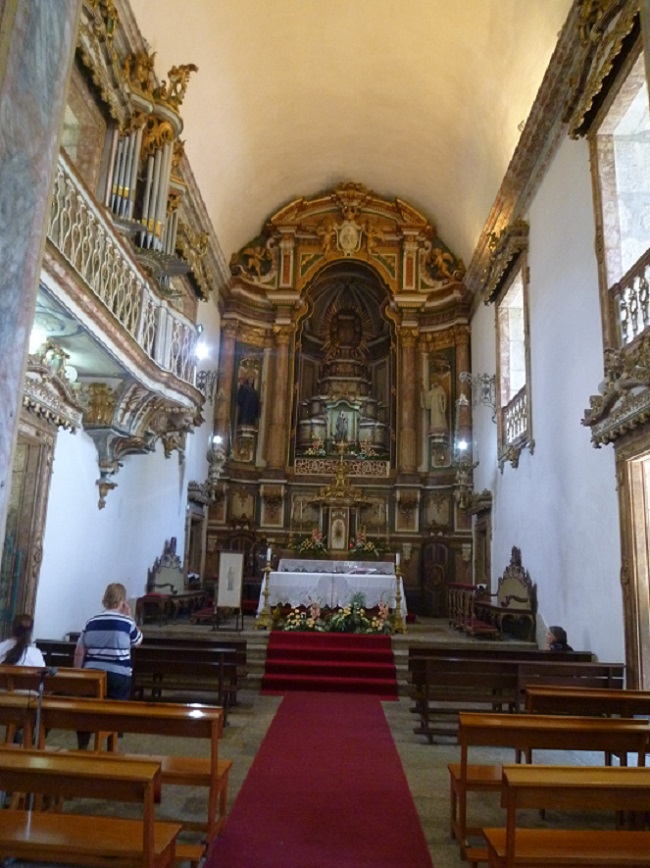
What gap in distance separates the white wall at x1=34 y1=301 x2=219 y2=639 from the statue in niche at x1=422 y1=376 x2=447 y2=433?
22.4 ft

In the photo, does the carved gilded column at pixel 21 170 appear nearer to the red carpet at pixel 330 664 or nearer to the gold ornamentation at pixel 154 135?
the red carpet at pixel 330 664

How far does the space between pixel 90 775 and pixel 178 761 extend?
68.2 inches

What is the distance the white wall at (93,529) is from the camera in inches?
321

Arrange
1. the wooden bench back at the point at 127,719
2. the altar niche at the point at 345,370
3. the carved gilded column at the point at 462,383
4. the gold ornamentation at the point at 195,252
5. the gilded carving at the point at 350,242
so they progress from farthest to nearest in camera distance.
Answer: the gilded carving at the point at 350,242, the altar niche at the point at 345,370, the carved gilded column at the point at 462,383, the gold ornamentation at the point at 195,252, the wooden bench back at the point at 127,719

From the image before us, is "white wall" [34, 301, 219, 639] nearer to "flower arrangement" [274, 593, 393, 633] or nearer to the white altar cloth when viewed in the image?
the white altar cloth

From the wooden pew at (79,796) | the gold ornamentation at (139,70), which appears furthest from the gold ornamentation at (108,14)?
the wooden pew at (79,796)

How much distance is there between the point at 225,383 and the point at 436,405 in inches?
214

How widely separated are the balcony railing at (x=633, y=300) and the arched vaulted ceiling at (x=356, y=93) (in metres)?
4.84

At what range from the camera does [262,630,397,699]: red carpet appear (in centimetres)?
877

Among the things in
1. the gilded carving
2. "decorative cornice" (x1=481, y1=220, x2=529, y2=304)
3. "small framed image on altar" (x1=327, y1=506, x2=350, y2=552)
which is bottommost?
"small framed image on altar" (x1=327, y1=506, x2=350, y2=552)

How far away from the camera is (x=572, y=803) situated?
273 cm

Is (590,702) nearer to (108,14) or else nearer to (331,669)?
(331,669)

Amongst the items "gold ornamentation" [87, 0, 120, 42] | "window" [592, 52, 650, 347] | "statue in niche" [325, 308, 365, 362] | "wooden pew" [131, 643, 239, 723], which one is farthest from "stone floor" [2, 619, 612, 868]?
"statue in niche" [325, 308, 365, 362]

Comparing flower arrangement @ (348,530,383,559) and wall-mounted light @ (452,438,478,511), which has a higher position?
wall-mounted light @ (452,438,478,511)
